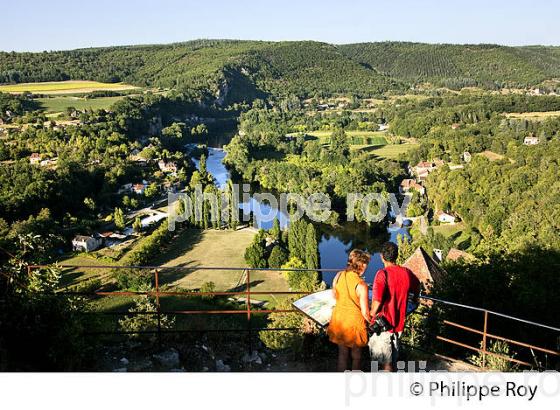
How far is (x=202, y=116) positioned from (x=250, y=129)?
1699 cm

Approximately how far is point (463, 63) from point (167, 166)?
121955mm

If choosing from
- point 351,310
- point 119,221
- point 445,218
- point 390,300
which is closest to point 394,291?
point 390,300

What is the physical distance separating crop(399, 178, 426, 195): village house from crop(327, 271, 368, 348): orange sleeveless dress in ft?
128

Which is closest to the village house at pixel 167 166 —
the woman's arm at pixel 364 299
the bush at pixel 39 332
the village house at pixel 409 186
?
the village house at pixel 409 186

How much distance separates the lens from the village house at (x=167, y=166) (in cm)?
4841

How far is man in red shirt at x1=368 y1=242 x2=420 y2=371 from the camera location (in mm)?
3250

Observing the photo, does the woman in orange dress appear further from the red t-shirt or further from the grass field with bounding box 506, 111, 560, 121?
the grass field with bounding box 506, 111, 560, 121

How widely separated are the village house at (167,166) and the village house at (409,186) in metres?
22.6

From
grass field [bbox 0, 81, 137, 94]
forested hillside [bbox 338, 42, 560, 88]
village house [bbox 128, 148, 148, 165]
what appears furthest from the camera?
forested hillside [bbox 338, 42, 560, 88]

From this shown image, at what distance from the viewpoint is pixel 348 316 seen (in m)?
3.34

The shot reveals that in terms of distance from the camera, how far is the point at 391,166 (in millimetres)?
48094

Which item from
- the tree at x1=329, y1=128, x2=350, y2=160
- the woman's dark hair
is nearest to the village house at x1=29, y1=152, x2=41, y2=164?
the tree at x1=329, y1=128, x2=350, y2=160

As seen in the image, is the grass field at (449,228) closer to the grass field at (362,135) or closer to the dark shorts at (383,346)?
the dark shorts at (383,346)
